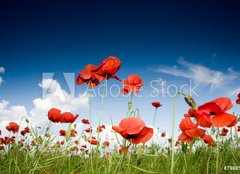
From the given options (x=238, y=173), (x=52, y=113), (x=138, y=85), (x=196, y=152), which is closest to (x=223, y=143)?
(x=196, y=152)

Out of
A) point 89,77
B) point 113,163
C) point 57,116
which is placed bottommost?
point 113,163

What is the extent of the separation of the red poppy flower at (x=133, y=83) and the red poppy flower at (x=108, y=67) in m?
0.42

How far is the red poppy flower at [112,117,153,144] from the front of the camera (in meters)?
1.52

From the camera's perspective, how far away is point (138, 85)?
2686mm

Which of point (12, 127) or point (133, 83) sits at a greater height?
point (133, 83)

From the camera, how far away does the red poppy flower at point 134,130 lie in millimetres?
1521

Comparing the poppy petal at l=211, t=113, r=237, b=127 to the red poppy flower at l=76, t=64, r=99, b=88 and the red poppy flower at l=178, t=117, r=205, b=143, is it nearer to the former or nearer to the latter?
the red poppy flower at l=178, t=117, r=205, b=143

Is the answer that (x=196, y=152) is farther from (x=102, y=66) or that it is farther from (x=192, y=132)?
(x=102, y=66)

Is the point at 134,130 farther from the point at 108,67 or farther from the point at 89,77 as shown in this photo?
the point at 89,77

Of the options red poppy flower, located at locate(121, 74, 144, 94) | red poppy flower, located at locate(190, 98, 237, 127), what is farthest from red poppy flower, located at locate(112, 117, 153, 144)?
red poppy flower, located at locate(121, 74, 144, 94)

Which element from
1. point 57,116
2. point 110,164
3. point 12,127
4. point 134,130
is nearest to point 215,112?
point 134,130

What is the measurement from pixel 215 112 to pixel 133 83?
42.1 inches

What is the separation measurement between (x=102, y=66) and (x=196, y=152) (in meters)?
2.28

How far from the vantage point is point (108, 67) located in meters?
2.17
